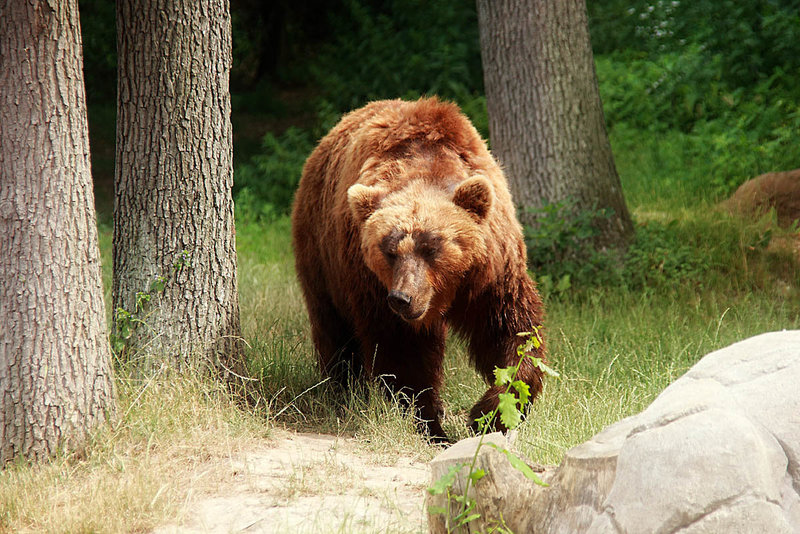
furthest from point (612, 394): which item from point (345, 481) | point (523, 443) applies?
point (345, 481)

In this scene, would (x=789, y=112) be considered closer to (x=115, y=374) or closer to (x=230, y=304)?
(x=230, y=304)

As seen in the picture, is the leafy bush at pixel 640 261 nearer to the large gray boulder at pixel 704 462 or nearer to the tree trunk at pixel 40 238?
the tree trunk at pixel 40 238

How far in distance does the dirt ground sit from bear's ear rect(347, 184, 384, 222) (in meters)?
1.30

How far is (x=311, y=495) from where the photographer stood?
12.8 feet

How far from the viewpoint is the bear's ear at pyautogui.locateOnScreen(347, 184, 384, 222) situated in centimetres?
478

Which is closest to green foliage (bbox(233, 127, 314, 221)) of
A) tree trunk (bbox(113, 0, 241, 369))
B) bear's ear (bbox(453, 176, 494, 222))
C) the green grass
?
the green grass

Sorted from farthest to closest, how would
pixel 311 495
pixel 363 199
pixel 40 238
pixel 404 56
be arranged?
pixel 404 56 → pixel 363 199 → pixel 40 238 → pixel 311 495

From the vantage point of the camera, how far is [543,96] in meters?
7.73

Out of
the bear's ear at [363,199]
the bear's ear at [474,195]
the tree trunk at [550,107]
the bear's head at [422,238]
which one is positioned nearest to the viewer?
the bear's head at [422,238]

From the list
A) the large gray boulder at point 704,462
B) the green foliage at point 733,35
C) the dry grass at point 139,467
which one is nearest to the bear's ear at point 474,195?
the dry grass at point 139,467

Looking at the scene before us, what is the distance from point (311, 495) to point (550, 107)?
4.91 m

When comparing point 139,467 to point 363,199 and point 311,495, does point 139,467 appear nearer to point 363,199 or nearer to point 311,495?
point 311,495

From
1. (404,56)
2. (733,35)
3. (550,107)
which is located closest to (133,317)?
(550,107)

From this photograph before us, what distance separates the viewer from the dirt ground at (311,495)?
3553 millimetres
